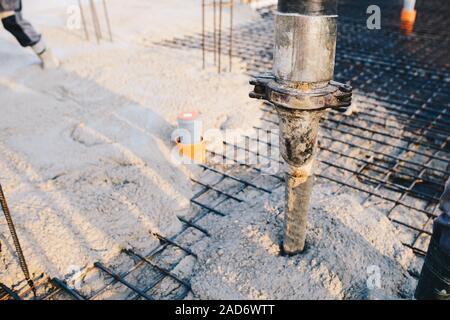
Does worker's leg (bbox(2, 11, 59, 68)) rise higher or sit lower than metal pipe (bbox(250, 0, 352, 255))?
lower

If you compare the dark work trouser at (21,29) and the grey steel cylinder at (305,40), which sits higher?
the grey steel cylinder at (305,40)

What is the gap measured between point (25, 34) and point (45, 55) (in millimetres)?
430

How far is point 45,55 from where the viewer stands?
5891 mm

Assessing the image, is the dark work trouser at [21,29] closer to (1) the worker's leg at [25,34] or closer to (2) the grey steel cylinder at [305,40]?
(1) the worker's leg at [25,34]

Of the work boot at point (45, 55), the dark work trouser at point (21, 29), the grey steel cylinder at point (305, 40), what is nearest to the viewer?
the grey steel cylinder at point (305, 40)

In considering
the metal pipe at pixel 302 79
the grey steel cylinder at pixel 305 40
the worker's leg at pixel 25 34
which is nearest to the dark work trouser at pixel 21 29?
the worker's leg at pixel 25 34

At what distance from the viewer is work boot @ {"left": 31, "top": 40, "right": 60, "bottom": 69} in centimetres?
571

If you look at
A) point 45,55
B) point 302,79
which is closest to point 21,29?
point 45,55

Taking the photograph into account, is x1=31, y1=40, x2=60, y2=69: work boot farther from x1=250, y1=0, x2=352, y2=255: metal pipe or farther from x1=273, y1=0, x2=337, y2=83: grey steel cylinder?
x1=273, y1=0, x2=337, y2=83: grey steel cylinder

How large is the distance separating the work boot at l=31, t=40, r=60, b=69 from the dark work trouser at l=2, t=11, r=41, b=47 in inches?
3.1

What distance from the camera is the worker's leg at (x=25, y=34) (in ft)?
17.6

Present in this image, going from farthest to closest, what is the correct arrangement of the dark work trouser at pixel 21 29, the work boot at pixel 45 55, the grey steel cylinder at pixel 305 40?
the work boot at pixel 45 55
the dark work trouser at pixel 21 29
the grey steel cylinder at pixel 305 40

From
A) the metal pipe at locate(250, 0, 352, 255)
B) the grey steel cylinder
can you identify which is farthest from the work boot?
the grey steel cylinder

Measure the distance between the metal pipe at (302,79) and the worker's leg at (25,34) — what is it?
4.71m
